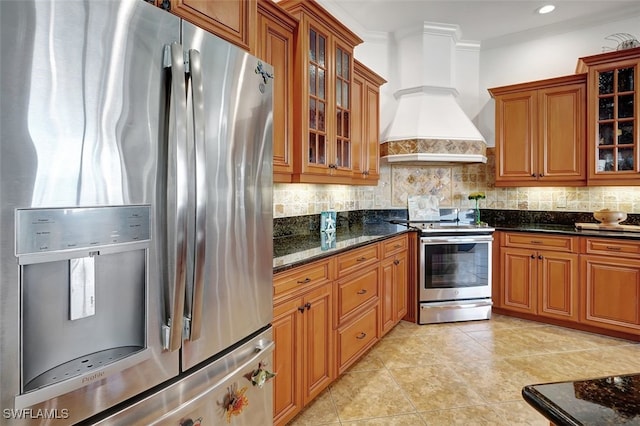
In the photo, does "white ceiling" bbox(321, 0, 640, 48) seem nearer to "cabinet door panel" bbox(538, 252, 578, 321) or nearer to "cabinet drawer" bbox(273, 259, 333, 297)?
"cabinet door panel" bbox(538, 252, 578, 321)

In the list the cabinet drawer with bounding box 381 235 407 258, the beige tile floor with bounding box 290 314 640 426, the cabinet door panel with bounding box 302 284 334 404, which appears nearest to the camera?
the cabinet door panel with bounding box 302 284 334 404

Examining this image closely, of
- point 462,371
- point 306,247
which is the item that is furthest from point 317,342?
point 462,371

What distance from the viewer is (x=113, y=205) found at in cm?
Answer: 85

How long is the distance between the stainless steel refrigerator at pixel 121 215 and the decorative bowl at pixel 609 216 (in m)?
3.73

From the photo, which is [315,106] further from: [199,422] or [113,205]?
[199,422]

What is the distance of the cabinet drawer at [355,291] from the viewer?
87.8 inches

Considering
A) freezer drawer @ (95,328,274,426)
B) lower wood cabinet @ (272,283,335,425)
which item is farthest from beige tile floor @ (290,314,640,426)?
freezer drawer @ (95,328,274,426)

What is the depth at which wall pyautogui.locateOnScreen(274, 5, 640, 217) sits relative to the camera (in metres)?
3.56

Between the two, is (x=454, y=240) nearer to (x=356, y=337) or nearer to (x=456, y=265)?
(x=456, y=265)

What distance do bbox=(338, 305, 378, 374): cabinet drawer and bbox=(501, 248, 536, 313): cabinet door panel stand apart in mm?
1732

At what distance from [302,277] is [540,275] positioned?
280cm

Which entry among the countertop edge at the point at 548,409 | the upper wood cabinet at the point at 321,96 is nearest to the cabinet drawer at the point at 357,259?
the upper wood cabinet at the point at 321,96

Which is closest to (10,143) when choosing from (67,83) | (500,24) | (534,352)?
(67,83)

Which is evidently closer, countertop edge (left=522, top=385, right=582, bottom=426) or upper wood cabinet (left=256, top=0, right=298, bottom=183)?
countertop edge (left=522, top=385, right=582, bottom=426)
